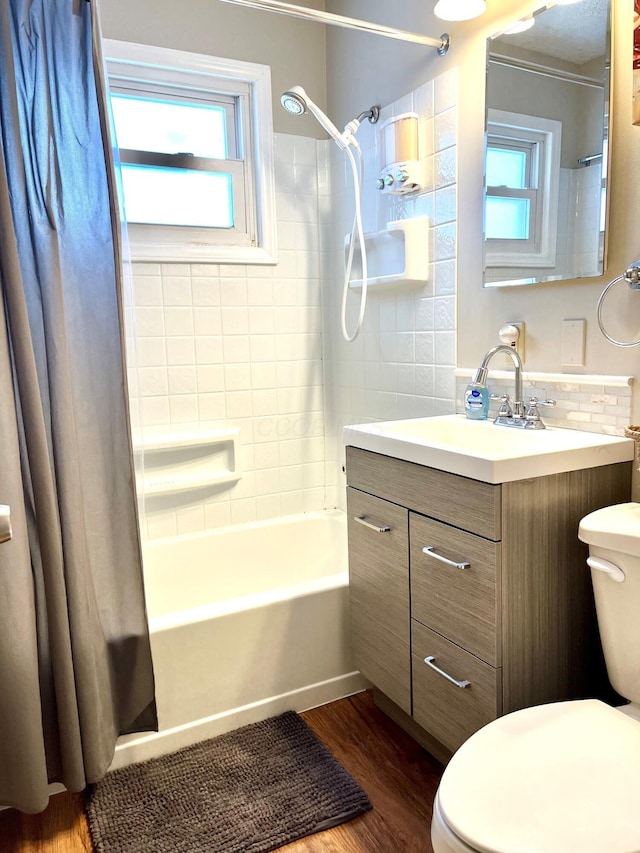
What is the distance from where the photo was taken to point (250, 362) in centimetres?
258

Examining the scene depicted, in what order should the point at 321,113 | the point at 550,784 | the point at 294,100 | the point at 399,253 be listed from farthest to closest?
the point at 399,253 < the point at 321,113 < the point at 294,100 < the point at 550,784

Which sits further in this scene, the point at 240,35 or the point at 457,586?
the point at 240,35

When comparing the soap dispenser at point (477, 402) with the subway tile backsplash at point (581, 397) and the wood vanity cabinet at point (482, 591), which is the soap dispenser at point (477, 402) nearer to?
the subway tile backsplash at point (581, 397)

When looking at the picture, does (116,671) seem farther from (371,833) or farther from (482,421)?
(482,421)

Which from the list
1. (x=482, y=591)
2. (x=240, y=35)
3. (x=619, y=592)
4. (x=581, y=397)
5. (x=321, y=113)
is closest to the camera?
(x=619, y=592)

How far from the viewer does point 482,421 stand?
1.85m

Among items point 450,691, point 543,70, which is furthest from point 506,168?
point 450,691

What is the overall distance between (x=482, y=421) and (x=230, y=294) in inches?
46.8

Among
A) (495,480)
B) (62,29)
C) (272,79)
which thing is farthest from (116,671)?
(272,79)

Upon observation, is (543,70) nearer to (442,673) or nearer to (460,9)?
(460,9)

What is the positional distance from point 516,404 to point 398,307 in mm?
716

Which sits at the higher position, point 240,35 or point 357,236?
point 240,35

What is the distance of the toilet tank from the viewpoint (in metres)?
1.22

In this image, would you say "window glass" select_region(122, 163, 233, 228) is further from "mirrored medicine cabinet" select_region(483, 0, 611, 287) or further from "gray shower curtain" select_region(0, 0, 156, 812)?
"mirrored medicine cabinet" select_region(483, 0, 611, 287)
